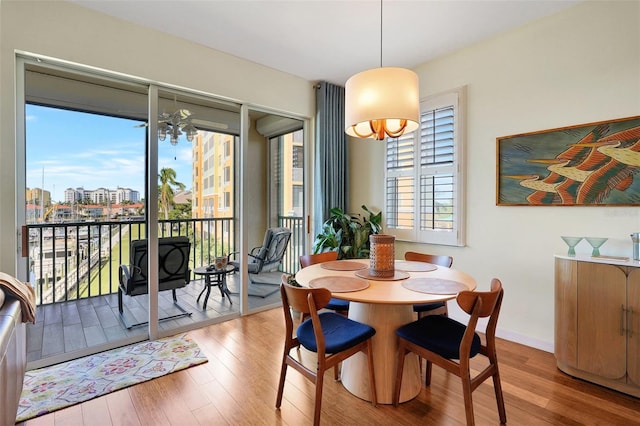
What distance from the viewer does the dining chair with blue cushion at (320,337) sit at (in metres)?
1.65

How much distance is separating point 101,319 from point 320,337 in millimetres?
2821

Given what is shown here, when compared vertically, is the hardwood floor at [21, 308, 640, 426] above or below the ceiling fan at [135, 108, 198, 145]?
below

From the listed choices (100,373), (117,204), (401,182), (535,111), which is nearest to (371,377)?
(100,373)

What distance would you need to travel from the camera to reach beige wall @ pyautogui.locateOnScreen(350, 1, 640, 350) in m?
2.27

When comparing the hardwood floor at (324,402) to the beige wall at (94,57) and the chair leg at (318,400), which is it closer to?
the chair leg at (318,400)

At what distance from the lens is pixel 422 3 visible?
7.80 ft

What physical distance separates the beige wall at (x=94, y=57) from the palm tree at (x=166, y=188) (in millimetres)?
861

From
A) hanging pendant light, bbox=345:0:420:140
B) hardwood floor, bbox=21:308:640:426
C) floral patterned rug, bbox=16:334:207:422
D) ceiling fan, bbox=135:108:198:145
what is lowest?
hardwood floor, bbox=21:308:640:426

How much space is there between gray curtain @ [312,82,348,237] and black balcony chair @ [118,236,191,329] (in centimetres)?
162

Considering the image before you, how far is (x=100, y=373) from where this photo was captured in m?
2.27

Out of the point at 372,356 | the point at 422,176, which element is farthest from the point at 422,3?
the point at 372,356

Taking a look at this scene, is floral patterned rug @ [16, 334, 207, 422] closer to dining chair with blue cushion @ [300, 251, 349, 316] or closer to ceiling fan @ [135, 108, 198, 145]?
dining chair with blue cushion @ [300, 251, 349, 316]

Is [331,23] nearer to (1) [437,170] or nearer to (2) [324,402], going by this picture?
(1) [437,170]

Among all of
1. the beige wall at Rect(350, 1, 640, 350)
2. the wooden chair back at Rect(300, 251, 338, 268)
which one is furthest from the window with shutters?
the wooden chair back at Rect(300, 251, 338, 268)
